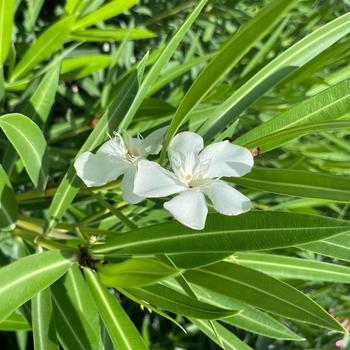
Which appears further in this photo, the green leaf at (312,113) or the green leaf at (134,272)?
the green leaf at (312,113)

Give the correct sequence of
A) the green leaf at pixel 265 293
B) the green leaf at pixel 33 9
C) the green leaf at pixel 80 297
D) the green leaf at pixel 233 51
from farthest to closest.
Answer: the green leaf at pixel 33 9, the green leaf at pixel 80 297, the green leaf at pixel 265 293, the green leaf at pixel 233 51

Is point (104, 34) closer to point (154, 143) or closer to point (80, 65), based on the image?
point (80, 65)

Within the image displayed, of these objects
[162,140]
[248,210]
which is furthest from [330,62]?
[248,210]

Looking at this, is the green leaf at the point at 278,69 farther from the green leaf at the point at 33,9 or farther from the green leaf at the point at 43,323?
the green leaf at the point at 33,9

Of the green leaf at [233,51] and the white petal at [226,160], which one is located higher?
the green leaf at [233,51]

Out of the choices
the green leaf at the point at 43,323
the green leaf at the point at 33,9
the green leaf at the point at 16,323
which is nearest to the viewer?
the green leaf at the point at 43,323

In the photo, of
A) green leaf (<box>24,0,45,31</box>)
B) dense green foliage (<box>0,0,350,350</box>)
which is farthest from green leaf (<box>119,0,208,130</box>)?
green leaf (<box>24,0,45,31</box>)

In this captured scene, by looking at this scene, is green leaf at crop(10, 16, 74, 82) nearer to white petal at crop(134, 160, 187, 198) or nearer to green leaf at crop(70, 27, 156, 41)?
green leaf at crop(70, 27, 156, 41)

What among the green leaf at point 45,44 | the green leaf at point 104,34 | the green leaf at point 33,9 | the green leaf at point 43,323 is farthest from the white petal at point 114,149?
the green leaf at point 33,9
